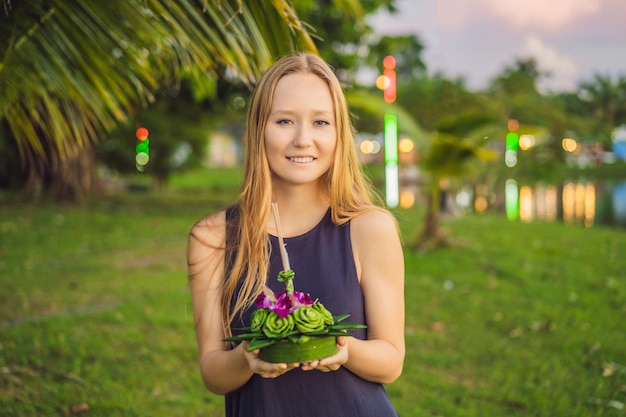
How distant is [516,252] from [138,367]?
6480 mm

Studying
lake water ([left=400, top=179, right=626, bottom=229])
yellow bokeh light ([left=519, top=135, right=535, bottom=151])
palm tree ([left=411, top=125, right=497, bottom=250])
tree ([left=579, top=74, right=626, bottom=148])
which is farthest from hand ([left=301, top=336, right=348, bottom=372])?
tree ([left=579, top=74, right=626, bottom=148])

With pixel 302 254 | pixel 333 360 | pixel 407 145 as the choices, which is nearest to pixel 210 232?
pixel 302 254

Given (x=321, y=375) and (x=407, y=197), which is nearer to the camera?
(x=321, y=375)

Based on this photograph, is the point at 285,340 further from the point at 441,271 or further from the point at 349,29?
the point at 349,29

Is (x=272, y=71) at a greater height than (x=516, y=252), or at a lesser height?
greater

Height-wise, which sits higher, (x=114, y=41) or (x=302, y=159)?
(x=114, y=41)

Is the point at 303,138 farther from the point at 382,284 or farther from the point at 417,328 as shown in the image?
the point at 417,328

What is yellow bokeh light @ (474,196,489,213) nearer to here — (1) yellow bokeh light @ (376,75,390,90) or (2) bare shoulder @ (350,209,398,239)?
(1) yellow bokeh light @ (376,75,390,90)

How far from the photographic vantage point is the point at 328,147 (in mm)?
2119

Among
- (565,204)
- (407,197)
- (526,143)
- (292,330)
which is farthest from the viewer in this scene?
(526,143)

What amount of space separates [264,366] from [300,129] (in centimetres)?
71

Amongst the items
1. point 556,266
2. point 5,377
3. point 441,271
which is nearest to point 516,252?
point 556,266

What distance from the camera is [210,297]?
2131 millimetres

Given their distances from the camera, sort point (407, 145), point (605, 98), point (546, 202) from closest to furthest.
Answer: point (407, 145), point (546, 202), point (605, 98)
